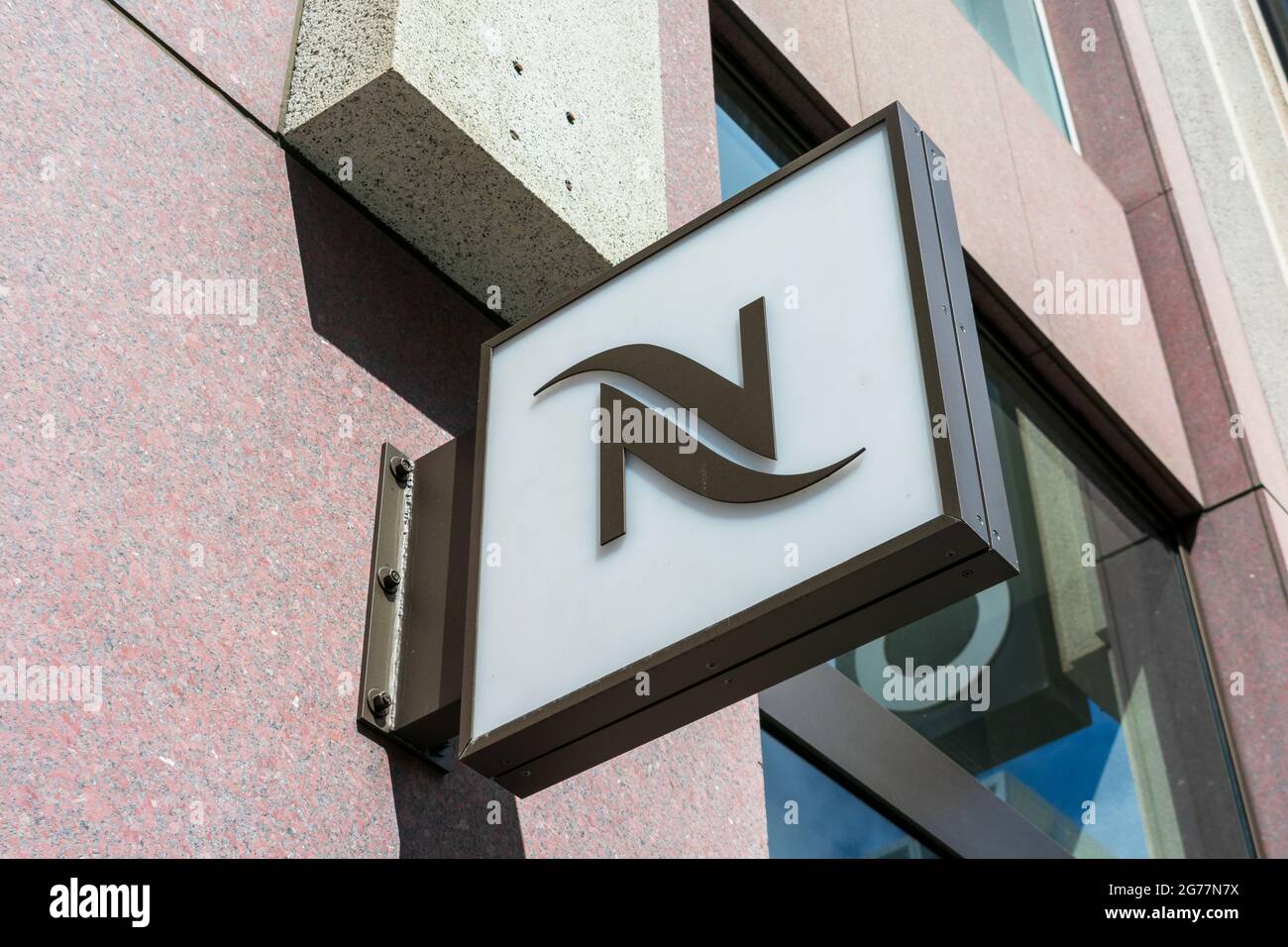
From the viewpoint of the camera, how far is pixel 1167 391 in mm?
8133

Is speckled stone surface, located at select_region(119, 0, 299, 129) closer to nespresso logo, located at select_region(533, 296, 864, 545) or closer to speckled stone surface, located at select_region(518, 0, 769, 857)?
nespresso logo, located at select_region(533, 296, 864, 545)

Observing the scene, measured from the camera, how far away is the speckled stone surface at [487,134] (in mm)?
2707

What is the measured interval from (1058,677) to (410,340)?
4.08 meters

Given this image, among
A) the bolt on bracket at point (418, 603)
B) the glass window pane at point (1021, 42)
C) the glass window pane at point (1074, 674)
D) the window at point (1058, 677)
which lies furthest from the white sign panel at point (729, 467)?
the glass window pane at point (1021, 42)

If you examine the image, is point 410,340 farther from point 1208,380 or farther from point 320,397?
point 1208,380

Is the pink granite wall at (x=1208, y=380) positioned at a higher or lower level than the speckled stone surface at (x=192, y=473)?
higher

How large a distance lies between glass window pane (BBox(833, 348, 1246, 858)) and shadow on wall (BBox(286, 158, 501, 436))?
82.3 inches

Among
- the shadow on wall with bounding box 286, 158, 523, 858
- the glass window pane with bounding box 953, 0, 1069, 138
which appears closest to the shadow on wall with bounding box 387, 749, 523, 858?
the shadow on wall with bounding box 286, 158, 523, 858

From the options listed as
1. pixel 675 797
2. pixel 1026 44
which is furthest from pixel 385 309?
pixel 1026 44

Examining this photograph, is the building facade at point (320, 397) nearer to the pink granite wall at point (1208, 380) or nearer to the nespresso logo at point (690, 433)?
the nespresso logo at point (690, 433)

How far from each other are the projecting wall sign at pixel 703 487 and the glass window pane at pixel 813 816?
1.67 metres

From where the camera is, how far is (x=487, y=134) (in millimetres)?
2764
